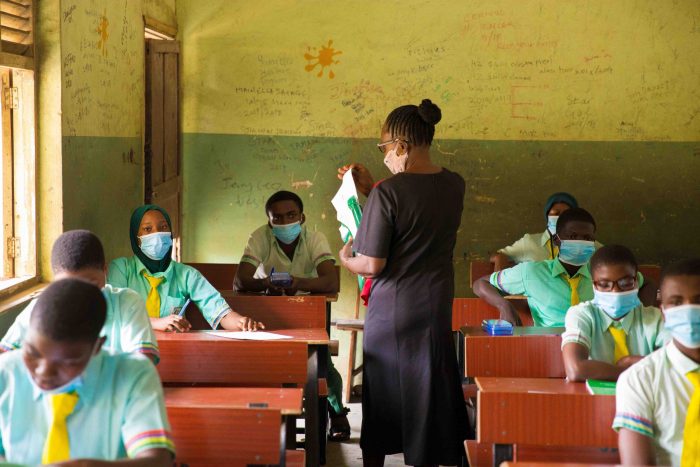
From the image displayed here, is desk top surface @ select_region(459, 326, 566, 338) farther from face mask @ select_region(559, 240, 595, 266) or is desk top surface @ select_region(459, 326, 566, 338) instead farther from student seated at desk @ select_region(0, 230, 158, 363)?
student seated at desk @ select_region(0, 230, 158, 363)

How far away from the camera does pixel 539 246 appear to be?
5.34 m

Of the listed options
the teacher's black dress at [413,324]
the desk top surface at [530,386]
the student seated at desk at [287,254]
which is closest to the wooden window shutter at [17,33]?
the student seated at desk at [287,254]

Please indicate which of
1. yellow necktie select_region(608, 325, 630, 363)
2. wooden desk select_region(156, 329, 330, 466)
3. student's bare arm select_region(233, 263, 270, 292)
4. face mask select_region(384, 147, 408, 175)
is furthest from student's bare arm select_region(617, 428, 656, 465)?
student's bare arm select_region(233, 263, 270, 292)

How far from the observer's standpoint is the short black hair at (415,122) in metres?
3.34

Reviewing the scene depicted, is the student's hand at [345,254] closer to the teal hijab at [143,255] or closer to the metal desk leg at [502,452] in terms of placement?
the teal hijab at [143,255]

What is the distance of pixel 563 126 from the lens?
626cm

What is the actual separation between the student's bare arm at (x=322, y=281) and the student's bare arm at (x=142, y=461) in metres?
2.83

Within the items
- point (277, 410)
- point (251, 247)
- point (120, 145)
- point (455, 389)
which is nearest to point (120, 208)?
point (120, 145)

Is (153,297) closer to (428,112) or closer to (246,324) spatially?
(246,324)

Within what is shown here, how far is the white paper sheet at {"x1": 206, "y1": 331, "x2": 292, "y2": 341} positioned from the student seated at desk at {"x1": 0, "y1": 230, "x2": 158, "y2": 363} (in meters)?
0.73

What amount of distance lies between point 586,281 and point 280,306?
139cm

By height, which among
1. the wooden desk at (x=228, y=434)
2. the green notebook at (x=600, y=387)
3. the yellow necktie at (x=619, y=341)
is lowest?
the wooden desk at (x=228, y=434)

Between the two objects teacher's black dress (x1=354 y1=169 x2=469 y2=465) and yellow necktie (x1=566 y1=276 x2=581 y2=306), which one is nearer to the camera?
teacher's black dress (x1=354 y1=169 x2=469 y2=465)

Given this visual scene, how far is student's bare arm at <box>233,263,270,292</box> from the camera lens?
15.8 ft
